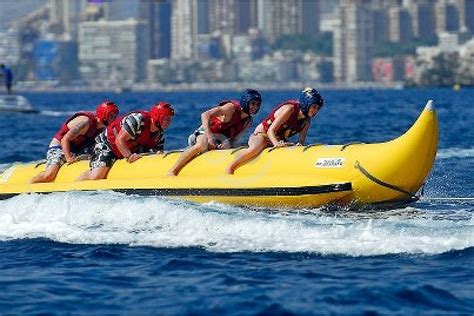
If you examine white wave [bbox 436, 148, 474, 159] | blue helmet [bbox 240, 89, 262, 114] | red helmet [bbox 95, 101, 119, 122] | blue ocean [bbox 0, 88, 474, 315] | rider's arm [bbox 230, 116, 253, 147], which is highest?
blue helmet [bbox 240, 89, 262, 114]

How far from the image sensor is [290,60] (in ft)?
615

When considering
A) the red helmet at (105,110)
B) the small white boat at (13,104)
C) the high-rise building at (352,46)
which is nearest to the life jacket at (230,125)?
the red helmet at (105,110)

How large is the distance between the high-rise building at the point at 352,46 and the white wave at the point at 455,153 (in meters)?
151

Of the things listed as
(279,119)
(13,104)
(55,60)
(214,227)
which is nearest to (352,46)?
(55,60)

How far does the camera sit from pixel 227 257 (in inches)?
478

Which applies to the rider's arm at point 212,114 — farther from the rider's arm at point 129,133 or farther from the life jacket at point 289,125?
the rider's arm at point 129,133

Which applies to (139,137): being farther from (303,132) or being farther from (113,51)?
(113,51)

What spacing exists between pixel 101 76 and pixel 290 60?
82.3 ft

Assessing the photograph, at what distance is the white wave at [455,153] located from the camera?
23656 millimetres

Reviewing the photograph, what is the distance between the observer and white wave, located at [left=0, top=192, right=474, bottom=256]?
40.1ft

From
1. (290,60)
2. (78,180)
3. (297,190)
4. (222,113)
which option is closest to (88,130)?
(78,180)

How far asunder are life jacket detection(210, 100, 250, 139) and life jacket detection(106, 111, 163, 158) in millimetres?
595

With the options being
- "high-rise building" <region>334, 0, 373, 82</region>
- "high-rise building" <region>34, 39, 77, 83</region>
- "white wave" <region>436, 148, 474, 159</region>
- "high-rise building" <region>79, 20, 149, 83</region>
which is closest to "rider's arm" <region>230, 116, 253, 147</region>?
"white wave" <region>436, 148, 474, 159</region>

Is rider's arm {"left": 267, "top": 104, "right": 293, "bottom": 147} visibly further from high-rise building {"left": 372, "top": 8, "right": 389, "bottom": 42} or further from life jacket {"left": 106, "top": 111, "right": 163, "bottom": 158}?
high-rise building {"left": 372, "top": 8, "right": 389, "bottom": 42}
